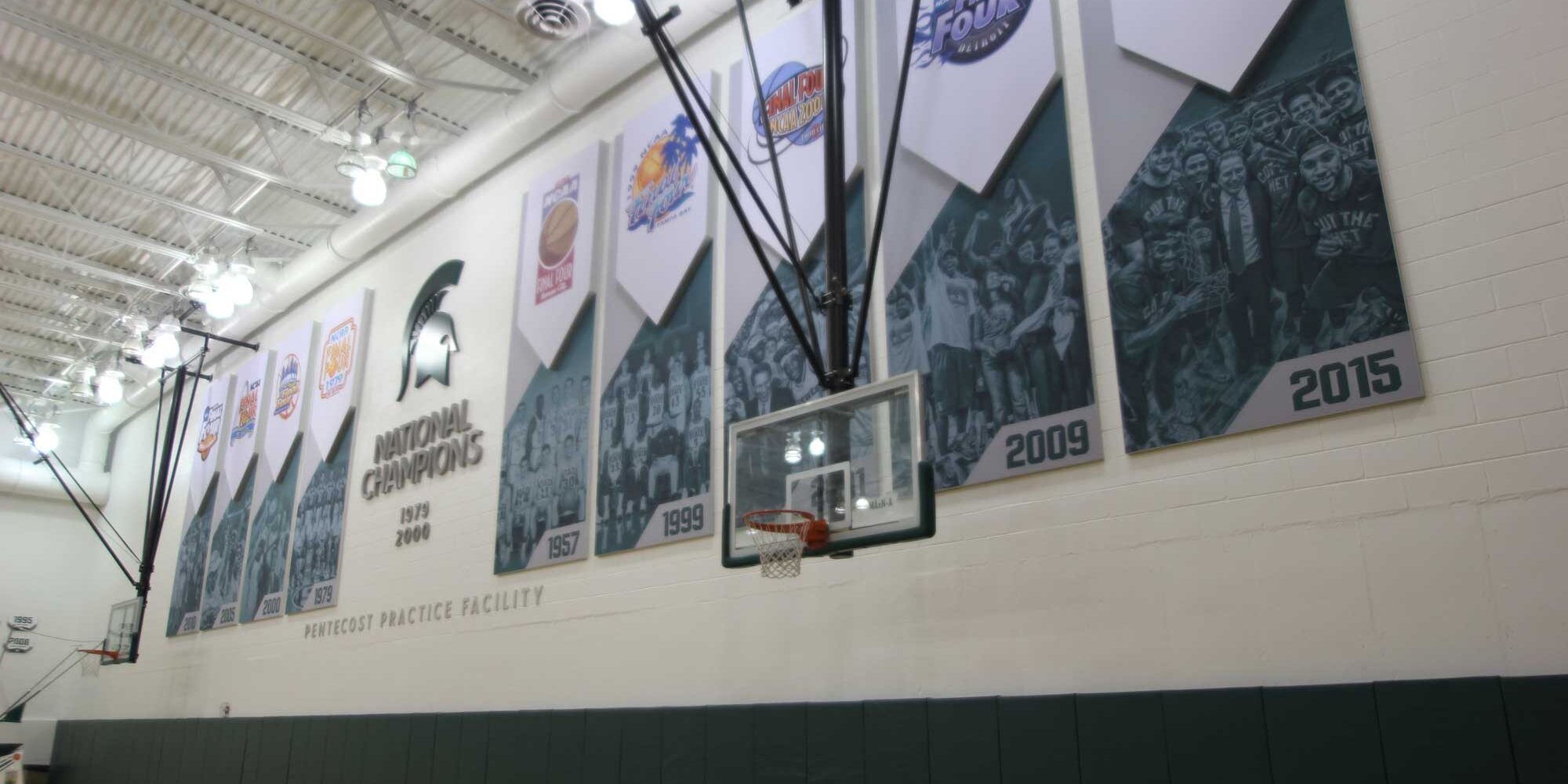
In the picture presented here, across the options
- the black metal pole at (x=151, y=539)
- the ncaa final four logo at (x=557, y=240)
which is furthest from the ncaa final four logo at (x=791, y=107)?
the black metal pole at (x=151, y=539)

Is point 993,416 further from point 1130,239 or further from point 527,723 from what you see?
point 527,723

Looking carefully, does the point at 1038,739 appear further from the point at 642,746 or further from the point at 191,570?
the point at 191,570

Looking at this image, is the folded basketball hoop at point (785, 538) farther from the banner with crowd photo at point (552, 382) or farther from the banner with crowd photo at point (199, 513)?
the banner with crowd photo at point (199, 513)

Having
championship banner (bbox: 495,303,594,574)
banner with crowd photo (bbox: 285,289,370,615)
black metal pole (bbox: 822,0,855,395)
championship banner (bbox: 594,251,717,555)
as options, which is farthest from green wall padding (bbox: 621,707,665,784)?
banner with crowd photo (bbox: 285,289,370,615)

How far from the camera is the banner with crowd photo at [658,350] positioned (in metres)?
7.39

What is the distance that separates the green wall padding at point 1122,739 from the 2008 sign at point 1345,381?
1476mm

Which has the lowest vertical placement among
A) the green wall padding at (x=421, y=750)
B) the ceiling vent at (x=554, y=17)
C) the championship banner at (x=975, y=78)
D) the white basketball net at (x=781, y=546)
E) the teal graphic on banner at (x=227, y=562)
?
the green wall padding at (x=421, y=750)

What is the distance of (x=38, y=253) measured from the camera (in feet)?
42.9

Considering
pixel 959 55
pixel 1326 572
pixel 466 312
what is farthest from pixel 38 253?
pixel 1326 572

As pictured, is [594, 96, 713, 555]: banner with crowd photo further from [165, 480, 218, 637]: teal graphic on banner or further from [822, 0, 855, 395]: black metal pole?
[165, 480, 218, 637]: teal graphic on banner

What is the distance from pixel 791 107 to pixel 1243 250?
3327 millimetres

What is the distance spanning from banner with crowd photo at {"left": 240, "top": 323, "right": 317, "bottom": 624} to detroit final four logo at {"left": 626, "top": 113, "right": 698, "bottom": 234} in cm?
599

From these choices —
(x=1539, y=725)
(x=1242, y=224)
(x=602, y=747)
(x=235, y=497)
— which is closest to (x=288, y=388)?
(x=235, y=497)

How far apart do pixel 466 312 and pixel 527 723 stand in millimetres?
4119
